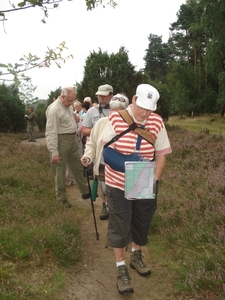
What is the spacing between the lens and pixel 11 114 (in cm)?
2241

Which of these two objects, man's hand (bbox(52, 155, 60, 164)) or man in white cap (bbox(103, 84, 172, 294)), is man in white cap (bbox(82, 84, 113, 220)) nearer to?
man's hand (bbox(52, 155, 60, 164))

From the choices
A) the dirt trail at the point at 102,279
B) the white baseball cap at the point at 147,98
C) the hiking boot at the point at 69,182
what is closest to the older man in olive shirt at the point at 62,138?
the dirt trail at the point at 102,279

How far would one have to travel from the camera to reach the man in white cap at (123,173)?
2986 mm

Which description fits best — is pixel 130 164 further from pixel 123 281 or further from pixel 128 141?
pixel 123 281

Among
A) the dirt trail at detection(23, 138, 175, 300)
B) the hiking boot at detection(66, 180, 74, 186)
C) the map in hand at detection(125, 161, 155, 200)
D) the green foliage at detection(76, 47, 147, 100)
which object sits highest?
the green foliage at detection(76, 47, 147, 100)

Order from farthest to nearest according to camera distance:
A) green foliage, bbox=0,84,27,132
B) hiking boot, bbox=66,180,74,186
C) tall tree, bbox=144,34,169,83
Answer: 1. tall tree, bbox=144,34,169,83
2. green foliage, bbox=0,84,27,132
3. hiking boot, bbox=66,180,74,186

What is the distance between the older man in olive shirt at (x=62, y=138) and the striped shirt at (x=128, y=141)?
230 centimetres

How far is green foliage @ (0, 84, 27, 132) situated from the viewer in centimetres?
2145

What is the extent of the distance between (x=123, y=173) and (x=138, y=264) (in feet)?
4.22

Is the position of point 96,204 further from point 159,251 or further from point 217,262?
point 217,262

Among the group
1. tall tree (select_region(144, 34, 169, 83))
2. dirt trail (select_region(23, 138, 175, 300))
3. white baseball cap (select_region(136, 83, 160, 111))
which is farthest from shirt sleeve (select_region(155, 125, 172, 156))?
tall tree (select_region(144, 34, 169, 83))

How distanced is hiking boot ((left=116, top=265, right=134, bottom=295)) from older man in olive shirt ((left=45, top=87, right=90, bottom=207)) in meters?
2.52

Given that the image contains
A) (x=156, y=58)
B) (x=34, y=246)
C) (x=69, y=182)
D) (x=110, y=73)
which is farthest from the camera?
(x=156, y=58)

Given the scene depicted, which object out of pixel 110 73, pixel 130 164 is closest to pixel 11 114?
pixel 110 73
